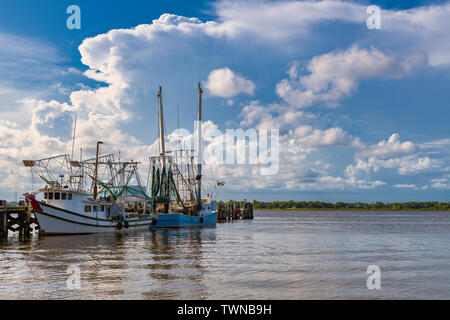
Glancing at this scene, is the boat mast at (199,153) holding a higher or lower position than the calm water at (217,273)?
higher

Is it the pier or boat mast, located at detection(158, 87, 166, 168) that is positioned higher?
boat mast, located at detection(158, 87, 166, 168)

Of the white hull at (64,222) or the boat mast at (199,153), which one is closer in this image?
the white hull at (64,222)

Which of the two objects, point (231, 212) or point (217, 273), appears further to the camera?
point (231, 212)

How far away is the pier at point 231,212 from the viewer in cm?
14400

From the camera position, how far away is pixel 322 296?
2189cm

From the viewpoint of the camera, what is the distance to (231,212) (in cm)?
15425

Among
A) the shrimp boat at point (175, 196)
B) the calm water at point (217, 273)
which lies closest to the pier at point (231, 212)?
the shrimp boat at point (175, 196)

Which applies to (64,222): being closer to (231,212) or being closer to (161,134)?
(161,134)

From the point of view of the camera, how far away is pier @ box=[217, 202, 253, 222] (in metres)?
144

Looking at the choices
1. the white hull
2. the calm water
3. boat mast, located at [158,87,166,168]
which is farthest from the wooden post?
boat mast, located at [158,87,166,168]

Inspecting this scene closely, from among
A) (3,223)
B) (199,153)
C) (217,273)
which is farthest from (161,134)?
(217,273)

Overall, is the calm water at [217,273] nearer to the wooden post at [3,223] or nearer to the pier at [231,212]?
the wooden post at [3,223]

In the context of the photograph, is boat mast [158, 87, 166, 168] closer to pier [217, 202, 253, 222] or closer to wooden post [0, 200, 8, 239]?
wooden post [0, 200, 8, 239]

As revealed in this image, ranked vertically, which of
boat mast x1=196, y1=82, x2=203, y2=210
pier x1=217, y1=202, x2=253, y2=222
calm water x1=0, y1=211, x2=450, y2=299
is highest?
boat mast x1=196, y1=82, x2=203, y2=210
